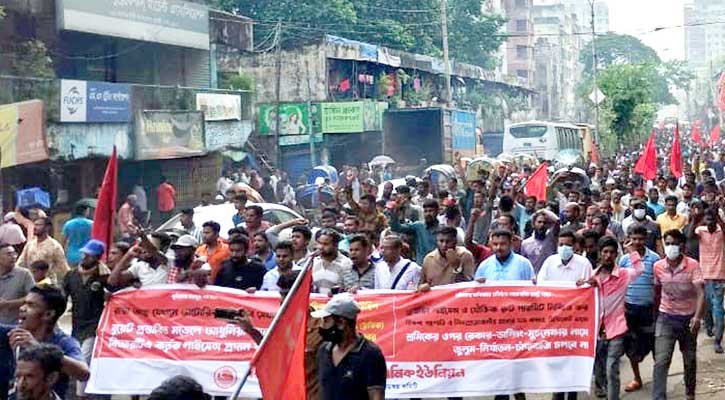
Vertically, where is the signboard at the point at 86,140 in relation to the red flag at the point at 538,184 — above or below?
above

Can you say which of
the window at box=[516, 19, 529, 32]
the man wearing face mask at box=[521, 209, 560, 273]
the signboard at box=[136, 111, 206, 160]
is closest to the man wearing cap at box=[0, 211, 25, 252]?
the man wearing face mask at box=[521, 209, 560, 273]

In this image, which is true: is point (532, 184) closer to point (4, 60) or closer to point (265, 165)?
point (4, 60)

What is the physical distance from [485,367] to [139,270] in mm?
2756

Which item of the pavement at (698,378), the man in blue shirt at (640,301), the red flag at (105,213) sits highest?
the red flag at (105,213)

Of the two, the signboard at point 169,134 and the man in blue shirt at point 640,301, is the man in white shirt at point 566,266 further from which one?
the signboard at point 169,134

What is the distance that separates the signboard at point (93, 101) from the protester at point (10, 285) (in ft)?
42.8

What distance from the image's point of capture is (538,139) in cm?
4234

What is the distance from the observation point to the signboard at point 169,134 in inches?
951

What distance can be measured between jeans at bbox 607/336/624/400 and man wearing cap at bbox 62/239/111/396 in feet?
12.2

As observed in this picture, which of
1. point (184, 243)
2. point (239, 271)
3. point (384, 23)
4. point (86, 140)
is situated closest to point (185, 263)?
point (184, 243)

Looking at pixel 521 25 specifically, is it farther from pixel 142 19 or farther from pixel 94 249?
pixel 94 249

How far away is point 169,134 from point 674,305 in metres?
17.7

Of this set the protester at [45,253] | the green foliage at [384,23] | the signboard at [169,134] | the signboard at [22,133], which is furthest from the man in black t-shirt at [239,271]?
the green foliage at [384,23]

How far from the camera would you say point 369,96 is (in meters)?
43.1
